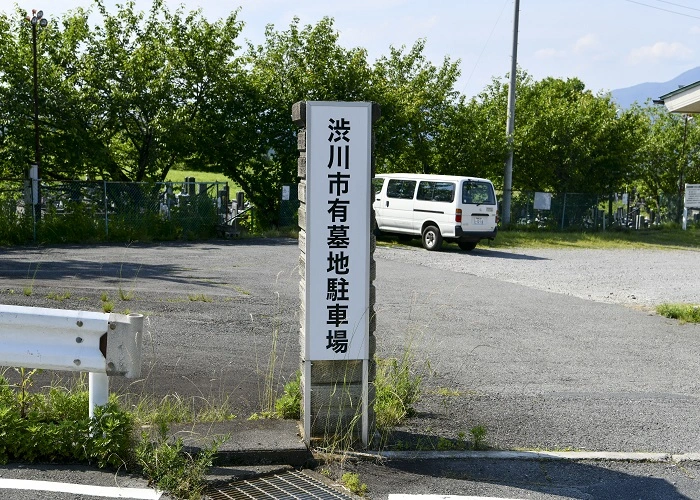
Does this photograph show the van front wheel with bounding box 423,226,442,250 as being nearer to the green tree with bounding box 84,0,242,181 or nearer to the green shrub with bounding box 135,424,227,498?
the green tree with bounding box 84,0,242,181

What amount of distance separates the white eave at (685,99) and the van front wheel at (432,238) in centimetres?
783

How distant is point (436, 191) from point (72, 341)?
687 inches

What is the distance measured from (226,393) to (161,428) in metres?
1.74

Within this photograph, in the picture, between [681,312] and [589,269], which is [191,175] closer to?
Answer: [589,269]

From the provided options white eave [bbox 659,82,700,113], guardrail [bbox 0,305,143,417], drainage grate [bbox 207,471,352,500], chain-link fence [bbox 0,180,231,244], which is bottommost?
drainage grate [bbox 207,471,352,500]

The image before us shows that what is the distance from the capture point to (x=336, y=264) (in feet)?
17.6

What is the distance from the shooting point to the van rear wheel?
21.8 meters

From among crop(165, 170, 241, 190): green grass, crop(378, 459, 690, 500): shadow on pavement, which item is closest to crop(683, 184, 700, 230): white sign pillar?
crop(165, 170, 241, 190): green grass

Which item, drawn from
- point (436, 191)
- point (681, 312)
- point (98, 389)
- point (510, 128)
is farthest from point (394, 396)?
point (510, 128)

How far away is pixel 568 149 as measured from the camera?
31.8 meters

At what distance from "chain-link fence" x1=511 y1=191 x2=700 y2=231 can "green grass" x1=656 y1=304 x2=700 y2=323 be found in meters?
17.2

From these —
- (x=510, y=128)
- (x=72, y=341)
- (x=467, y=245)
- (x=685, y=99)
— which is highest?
(x=510, y=128)

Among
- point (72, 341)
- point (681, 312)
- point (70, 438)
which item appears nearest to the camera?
point (70, 438)

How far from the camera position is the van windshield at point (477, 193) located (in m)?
21.3
